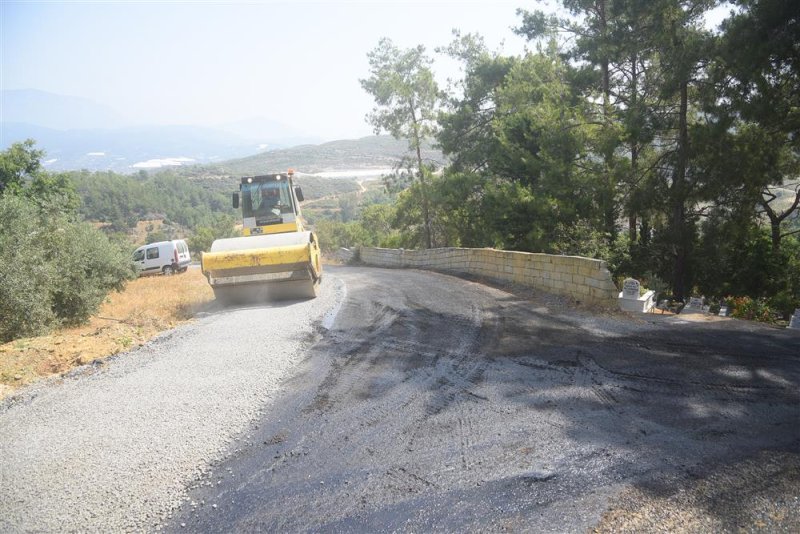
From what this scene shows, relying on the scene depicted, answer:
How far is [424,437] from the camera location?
14.4 ft

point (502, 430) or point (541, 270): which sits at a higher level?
point (502, 430)

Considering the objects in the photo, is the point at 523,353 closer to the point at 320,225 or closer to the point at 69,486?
the point at 69,486

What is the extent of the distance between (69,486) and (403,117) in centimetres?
2979

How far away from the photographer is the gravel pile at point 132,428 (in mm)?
3615

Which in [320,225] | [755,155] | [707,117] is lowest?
[320,225]

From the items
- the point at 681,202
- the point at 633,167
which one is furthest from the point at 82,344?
the point at 633,167

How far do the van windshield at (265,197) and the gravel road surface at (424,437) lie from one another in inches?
342

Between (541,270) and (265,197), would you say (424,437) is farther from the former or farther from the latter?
(265,197)

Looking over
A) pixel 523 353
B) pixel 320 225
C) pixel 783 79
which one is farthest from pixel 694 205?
pixel 320 225

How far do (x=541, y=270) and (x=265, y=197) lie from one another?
28.7 ft

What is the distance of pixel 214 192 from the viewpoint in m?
136

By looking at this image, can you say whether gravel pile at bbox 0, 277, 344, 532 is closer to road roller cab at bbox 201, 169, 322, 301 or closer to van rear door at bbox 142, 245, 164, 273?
road roller cab at bbox 201, 169, 322, 301

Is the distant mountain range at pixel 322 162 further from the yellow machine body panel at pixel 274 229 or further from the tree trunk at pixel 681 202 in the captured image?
the tree trunk at pixel 681 202

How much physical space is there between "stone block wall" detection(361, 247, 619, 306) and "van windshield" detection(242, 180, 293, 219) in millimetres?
6542
